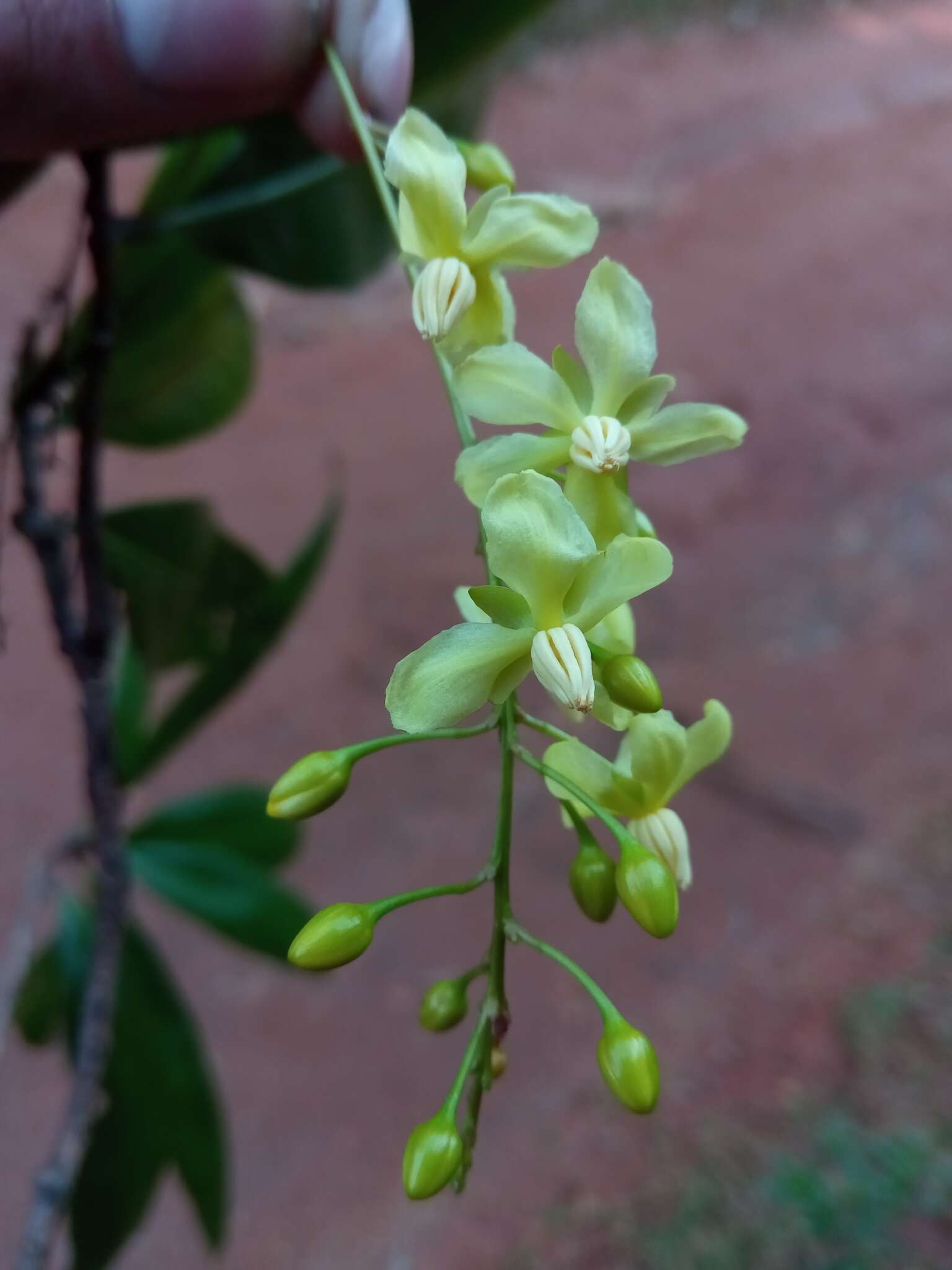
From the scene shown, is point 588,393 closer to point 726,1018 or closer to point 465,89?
A: point 465,89

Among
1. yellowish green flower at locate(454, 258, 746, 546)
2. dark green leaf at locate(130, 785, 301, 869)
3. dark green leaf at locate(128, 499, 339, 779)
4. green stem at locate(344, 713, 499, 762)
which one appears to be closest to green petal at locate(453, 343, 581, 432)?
yellowish green flower at locate(454, 258, 746, 546)

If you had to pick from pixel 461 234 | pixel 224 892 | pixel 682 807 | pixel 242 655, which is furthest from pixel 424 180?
pixel 682 807

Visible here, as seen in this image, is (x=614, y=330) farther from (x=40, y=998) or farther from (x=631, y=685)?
(x=40, y=998)

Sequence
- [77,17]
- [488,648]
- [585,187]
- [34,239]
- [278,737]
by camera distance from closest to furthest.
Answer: [488,648] → [77,17] → [278,737] → [34,239] → [585,187]

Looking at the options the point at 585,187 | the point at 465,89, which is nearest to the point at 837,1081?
the point at 465,89

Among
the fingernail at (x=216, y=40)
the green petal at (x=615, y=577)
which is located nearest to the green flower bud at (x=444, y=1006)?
the green petal at (x=615, y=577)

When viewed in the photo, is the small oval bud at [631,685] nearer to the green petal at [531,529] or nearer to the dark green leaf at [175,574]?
the green petal at [531,529]
